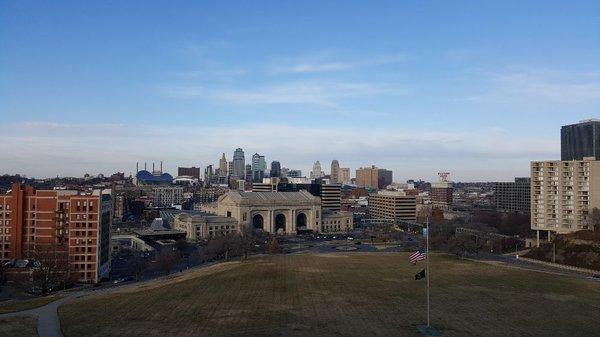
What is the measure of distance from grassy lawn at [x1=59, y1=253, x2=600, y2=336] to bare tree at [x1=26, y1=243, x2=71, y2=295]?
62.1 ft

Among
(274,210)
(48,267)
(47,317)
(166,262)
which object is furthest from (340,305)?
(274,210)

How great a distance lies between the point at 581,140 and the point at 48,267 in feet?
492

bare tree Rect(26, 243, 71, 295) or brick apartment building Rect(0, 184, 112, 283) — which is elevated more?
brick apartment building Rect(0, 184, 112, 283)

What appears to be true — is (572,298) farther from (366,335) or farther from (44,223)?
(44,223)

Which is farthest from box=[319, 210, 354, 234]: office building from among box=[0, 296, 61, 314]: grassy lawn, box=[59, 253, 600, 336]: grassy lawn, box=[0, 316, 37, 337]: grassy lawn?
box=[0, 316, 37, 337]: grassy lawn

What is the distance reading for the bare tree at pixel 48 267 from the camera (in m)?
76.8

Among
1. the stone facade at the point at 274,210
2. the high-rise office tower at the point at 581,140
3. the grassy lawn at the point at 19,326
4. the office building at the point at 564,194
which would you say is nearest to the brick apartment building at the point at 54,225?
the grassy lawn at the point at 19,326

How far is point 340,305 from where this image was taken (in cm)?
5184

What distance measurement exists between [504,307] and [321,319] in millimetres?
19809

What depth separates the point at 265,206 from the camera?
164750 mm

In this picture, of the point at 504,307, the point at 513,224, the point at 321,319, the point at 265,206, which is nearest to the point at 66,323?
the point at 321,319

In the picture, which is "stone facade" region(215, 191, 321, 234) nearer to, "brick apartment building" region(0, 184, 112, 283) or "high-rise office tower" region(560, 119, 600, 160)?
"brick apartment building" region(0, 184, 112, 283)

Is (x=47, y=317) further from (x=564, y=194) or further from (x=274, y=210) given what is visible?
(x=274, y=210)

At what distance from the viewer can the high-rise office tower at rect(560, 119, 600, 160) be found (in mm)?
153125
